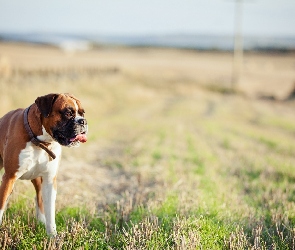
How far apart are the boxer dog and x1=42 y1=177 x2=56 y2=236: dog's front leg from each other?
0.06m

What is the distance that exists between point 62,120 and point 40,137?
0.37m

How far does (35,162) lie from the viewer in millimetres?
5320

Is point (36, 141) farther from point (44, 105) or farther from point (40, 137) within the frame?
point (44, 105)

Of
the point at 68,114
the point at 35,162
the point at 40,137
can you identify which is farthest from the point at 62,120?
the point at 35,162

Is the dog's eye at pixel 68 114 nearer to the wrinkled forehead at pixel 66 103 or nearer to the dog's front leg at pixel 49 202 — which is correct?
the wrinkled forehead at pixel 66 103

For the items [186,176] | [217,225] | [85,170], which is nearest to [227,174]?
[186,176]

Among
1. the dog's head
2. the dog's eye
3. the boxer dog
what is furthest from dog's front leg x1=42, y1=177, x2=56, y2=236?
the dog's eye

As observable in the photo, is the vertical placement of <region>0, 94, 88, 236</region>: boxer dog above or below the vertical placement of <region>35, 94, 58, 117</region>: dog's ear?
below

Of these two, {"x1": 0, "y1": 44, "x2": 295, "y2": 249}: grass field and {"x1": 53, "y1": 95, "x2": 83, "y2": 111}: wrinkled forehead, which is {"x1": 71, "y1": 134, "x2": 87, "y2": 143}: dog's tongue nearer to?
{"x1": 53, "y1": 95, "x2": 83, "y2": 111}: wrinkled forehead

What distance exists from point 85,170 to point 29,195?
2.91 metres

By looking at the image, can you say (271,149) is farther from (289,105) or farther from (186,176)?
(289,105)

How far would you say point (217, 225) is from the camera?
19.4 ft

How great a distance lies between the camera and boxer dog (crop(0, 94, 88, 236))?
5.18 m

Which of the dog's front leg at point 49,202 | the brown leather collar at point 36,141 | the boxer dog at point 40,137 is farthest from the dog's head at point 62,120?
the dog's front leg at point 49,202
